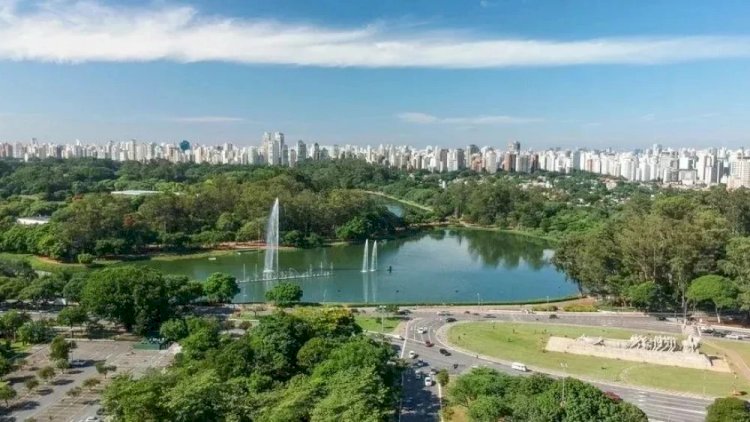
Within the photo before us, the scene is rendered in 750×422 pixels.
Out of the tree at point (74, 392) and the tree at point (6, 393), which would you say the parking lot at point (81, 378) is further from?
the tree at point (6, 393)

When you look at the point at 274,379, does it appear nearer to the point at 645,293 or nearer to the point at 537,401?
the point at 537,401

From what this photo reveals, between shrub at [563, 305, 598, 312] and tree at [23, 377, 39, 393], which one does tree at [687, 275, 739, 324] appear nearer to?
shrub at [563, 305, 598, 312]

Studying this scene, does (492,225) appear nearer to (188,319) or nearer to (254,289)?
(254,289)

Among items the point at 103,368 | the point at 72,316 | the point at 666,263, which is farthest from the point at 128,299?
the point at 666,263

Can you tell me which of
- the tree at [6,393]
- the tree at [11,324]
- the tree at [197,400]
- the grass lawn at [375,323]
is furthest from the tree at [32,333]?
the grass lawn at [375,323]

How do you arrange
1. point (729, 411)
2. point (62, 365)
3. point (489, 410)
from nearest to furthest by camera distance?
point (489, 410)
point (729, 411)
point (62, 365)

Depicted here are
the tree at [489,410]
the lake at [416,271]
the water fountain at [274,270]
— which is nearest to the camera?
the tree at [489,410]

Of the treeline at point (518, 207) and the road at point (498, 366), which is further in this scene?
the treeline at point (518, 207)
